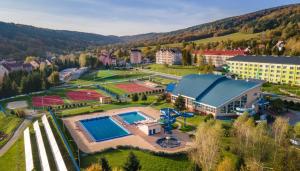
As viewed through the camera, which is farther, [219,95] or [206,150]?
[219,95]

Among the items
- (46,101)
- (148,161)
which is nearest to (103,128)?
(148,161)

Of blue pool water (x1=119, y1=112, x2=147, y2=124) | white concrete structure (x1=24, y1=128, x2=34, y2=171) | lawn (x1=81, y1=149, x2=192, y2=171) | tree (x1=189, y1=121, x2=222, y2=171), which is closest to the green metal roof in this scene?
blue pool water (x1=119, y1=112, x2=147, y2=124)

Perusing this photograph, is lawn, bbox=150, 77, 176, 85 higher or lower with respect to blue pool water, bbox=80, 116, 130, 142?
higher

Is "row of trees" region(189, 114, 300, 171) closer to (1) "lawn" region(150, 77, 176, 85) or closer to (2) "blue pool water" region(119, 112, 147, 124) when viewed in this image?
(2) "blue pool water" region(119, 112, 147, 124)

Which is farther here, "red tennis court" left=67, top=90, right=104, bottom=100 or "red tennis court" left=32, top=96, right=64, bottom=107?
"red tennis court" left=67, top=90, right=104, bottom=100

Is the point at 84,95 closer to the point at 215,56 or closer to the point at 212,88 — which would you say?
the point at 212,88
